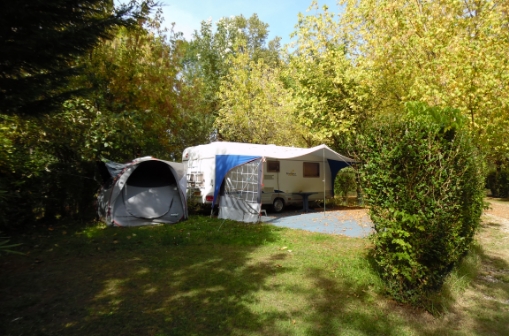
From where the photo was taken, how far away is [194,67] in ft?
92.5

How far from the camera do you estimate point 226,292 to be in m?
4.35

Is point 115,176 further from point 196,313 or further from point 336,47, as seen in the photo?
point 336,47

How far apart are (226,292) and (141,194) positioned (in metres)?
6.07

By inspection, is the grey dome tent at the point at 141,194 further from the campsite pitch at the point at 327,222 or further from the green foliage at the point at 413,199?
the green foliage at the point at 413,199

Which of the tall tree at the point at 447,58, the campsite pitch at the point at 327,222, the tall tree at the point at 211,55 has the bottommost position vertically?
the campsite pitch at the point at 327,222

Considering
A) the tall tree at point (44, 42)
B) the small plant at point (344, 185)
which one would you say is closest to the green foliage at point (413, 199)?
the tall tree at point (44, 42)

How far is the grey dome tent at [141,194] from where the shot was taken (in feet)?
29.9

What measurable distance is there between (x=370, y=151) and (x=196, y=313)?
2.90 meters

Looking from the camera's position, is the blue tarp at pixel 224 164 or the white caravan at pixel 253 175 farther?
the blue tarp at pixel 224 164

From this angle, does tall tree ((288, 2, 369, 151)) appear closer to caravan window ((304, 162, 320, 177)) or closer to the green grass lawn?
caravan window ((304, 162, 320, 177))

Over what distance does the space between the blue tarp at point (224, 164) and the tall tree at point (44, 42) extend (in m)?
7.07

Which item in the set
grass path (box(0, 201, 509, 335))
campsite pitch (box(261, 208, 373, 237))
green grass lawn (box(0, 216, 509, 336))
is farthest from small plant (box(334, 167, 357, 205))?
green grass lawn (box(0, 216, 509, 336))

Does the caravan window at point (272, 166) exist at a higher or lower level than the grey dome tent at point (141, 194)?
higher

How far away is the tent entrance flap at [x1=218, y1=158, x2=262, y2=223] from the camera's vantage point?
978cm
